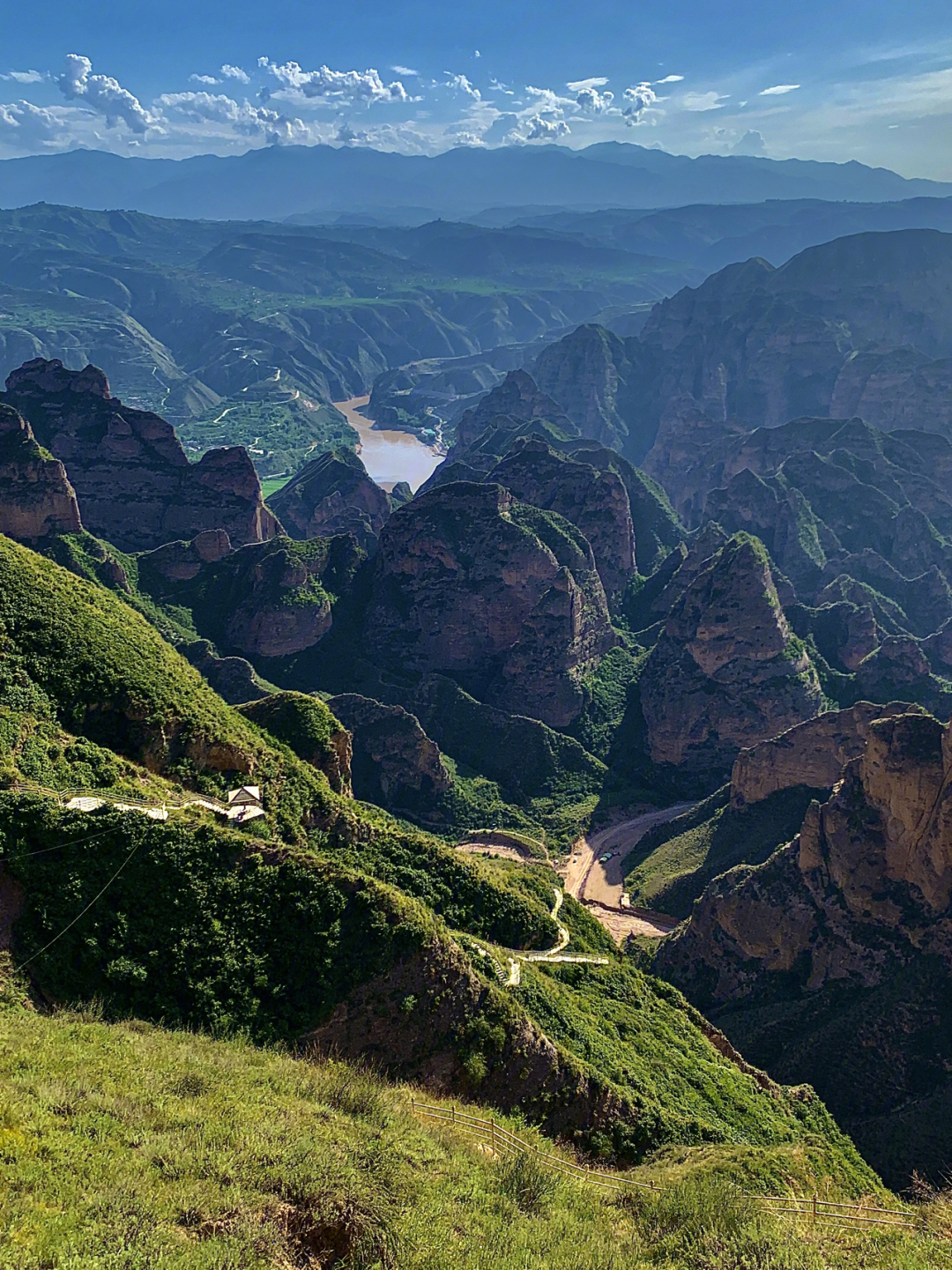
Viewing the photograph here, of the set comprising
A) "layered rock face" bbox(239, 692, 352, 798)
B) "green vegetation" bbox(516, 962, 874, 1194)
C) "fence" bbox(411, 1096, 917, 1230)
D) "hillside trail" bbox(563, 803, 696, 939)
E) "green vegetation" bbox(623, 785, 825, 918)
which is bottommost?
"hillside trail" bbox(563, 803, 696, 939)

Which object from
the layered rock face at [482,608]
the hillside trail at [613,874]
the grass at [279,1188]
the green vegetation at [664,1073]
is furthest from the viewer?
the layered rock face at [482,608]

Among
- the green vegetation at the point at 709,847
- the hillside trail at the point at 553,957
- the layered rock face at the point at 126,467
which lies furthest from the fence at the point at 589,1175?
the layered rock face at the point at 126,467

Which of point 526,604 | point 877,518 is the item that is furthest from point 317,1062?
point 877,518

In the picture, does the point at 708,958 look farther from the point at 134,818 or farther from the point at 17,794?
the point at 17,794

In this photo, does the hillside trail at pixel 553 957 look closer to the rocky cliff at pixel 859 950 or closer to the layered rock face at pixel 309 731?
the rocky cliff at pixel 859 950

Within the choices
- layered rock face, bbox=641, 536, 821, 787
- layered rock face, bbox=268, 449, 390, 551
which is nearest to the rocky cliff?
layered rock face, bbox=641, 536, 821, 787

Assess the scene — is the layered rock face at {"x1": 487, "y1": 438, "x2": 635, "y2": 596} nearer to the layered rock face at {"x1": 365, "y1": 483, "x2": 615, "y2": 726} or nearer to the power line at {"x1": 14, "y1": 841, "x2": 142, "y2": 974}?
the layered rock face at {"x1": 365, "y1": 483, "x2": 615, "y2": 726}

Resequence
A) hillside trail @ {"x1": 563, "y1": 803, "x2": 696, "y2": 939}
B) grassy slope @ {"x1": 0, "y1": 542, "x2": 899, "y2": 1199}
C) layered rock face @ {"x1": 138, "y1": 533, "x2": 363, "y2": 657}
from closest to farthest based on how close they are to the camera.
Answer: grassy slope @ {"x1": 0, "y1": 542, "x2": 899, "y2": 1199}, hillside trail @ {"x1": 563, "y1": 803, "x2": 696, "y2": 939}, layered rock face @ {"x1": 138, "y1": 533, "x2": 363, "y2": 657}
